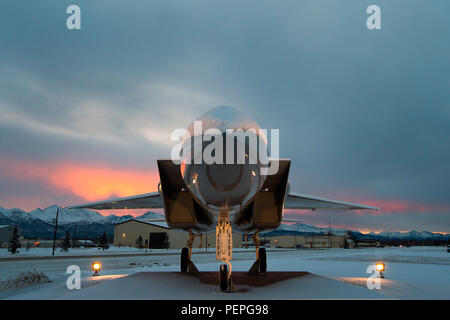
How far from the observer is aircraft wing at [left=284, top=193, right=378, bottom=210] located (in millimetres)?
9391

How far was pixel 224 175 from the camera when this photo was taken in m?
4.39

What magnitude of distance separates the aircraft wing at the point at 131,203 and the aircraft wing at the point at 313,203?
165 inches

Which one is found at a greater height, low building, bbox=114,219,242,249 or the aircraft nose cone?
the aircraft nose cone

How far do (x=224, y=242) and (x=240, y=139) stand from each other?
6.36 ft

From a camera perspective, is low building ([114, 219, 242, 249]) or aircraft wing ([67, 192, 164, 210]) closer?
aircraft wing ([67, 192, 164, 210])

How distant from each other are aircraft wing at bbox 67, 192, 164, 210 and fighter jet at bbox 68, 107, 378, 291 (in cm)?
249

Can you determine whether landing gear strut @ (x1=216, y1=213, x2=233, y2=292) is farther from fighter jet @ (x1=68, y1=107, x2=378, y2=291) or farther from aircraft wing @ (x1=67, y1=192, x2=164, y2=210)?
aircraft wing @ (x1=67, y1=192, x2=164, y2=210)

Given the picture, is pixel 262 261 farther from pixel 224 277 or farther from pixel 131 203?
pixel 131 203

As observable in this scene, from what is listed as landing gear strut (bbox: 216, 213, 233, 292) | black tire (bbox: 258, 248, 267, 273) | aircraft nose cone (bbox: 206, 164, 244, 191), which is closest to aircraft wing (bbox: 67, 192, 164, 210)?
black tire (bbox: 258, 248, 267, 273)

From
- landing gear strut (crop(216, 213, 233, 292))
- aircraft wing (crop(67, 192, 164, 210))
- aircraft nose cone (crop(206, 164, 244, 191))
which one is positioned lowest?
landing gear strut (crop(216, 213, 233, 292))

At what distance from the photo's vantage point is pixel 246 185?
15.0 feet

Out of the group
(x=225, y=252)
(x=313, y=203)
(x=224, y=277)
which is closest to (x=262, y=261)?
(x=313, y=203)

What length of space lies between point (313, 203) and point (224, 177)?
678 centimetres
